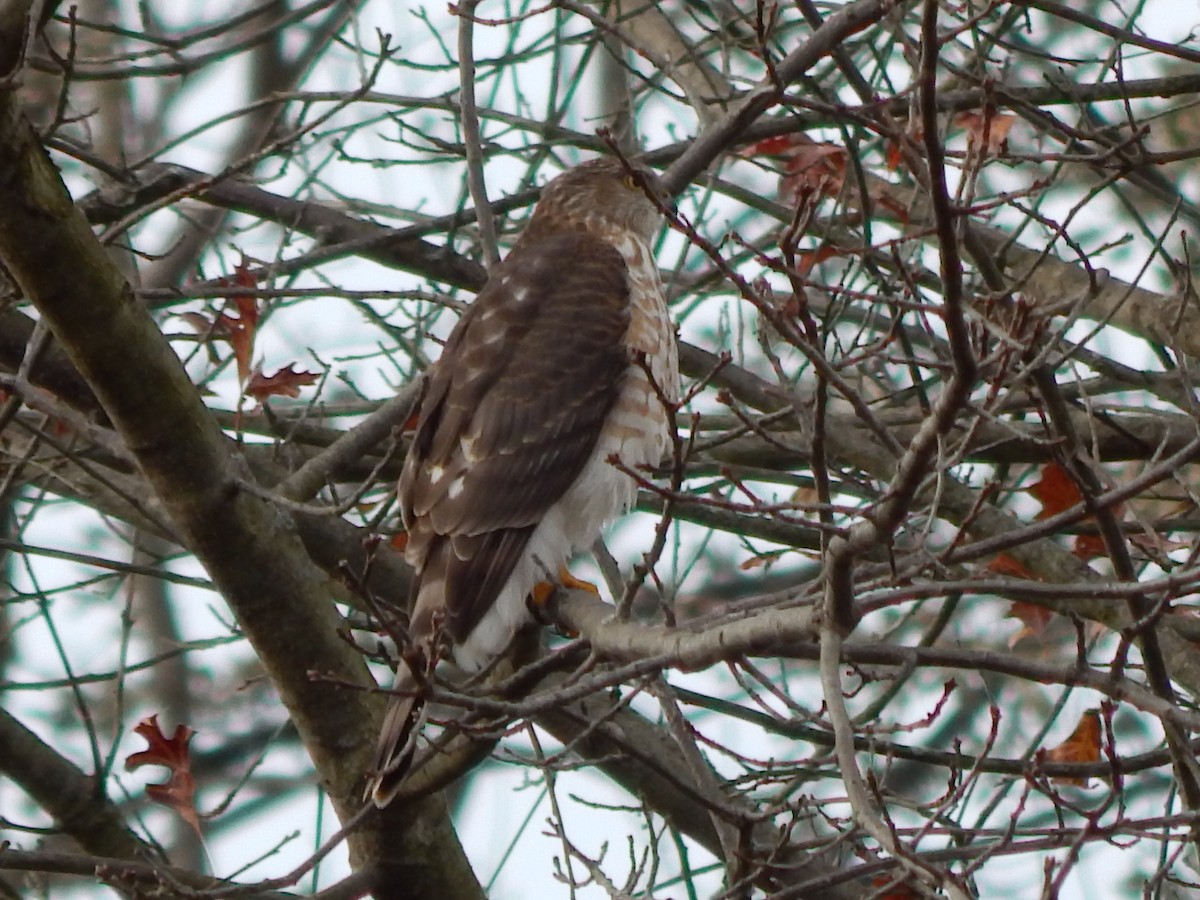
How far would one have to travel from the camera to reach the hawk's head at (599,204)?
5.46 meters

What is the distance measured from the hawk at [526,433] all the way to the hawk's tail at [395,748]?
18.7 inches

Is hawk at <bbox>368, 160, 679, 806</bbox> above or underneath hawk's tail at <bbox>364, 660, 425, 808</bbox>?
above

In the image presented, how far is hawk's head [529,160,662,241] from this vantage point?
5.46 meters

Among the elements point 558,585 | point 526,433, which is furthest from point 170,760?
point 526,433

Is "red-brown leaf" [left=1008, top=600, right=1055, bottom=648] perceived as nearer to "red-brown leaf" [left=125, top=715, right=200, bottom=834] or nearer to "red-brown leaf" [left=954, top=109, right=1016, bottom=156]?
"red-brown leaf" [left=954, top=109, right=1016, bottom=156]

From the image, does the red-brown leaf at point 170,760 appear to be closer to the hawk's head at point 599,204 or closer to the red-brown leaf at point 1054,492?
the hawk's head at point 599,204

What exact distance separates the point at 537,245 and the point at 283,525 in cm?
159

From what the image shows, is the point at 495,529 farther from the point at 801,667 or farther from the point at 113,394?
the point at 801,667

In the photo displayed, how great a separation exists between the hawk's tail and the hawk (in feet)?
1.56

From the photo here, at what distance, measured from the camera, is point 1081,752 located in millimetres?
4469

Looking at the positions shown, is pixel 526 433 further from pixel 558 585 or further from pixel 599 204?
pixel 599 204

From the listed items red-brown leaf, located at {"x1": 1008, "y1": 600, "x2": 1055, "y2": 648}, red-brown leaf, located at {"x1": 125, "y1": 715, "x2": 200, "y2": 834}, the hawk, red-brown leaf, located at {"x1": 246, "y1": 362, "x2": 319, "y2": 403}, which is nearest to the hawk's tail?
the hawk

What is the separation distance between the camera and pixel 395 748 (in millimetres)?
3684

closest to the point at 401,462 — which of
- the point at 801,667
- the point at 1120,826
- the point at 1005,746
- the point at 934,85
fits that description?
the point at 1120,826
